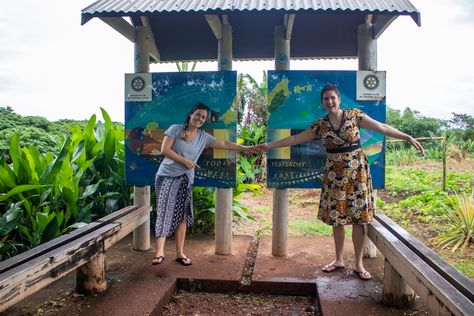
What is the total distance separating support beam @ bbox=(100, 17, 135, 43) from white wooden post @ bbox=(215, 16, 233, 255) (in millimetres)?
952

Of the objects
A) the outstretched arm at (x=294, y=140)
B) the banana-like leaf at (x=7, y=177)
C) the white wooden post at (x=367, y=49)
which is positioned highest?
the white wooden post at (x=367, y=49)

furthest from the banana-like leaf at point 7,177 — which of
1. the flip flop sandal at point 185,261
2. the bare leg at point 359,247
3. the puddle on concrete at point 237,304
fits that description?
the bare leg at point 359,247

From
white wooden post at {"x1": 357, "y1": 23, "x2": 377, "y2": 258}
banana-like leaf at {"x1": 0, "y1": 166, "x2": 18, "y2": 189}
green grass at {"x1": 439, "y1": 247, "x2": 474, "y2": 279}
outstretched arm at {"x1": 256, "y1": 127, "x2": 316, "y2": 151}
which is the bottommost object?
green grass at {"x1": 439, "y1": 247, "x2": 474, "y2": 279}

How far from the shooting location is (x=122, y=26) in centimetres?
418

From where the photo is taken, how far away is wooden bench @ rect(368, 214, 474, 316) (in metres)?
2.11

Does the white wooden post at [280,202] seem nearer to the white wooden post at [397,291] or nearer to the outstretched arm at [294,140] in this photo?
the outstretched arm at [294,140]

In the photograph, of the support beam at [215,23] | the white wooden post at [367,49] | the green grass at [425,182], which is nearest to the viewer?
the support beam at [215,23]

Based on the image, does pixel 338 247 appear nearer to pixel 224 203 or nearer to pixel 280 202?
pixel 280 202

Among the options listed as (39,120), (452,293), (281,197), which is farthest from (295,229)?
(39,120)

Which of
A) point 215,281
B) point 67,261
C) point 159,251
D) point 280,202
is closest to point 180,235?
point 159,251

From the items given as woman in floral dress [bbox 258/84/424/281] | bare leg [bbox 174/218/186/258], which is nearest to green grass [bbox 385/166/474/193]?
woman in floral dress [bbox 258/84/424/281]

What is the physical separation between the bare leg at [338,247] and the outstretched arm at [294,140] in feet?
2.77

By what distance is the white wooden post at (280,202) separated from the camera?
4.20 metres

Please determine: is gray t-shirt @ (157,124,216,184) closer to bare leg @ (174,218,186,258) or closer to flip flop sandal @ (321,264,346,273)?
bare leg @ (174,218,186,258)
